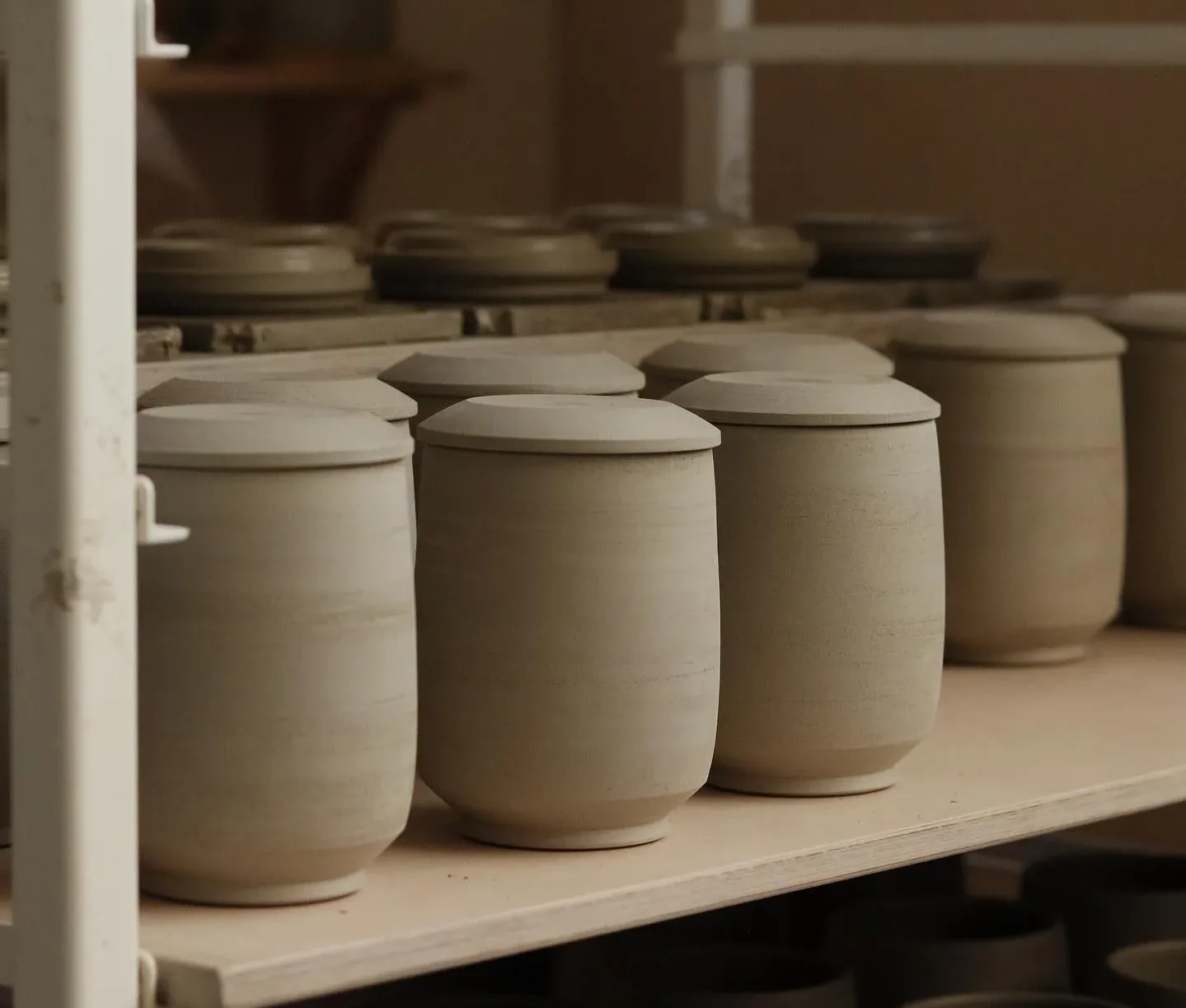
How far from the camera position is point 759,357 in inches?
46.4

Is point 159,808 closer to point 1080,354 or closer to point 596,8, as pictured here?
point 1080,354

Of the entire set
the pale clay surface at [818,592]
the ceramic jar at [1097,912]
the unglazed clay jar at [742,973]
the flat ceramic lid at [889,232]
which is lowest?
the ceramic jar at [1097,912]

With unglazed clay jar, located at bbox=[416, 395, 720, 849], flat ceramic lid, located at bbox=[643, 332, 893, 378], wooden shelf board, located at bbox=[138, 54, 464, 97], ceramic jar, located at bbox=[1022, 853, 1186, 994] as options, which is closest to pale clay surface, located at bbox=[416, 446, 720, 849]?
unglazed clay jar, located at bbox=[416, 395, 720, 849]

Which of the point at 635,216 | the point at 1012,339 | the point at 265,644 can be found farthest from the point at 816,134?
the point at 265,644

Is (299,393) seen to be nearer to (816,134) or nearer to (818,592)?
(818,592)

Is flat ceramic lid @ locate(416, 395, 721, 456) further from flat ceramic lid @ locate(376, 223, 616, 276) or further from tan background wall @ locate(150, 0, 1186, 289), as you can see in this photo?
tan background wall @ locate(150, 0, 1186, 289)

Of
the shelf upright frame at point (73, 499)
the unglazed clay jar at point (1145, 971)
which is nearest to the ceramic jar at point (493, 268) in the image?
the unglazed clay jar at point (1145, 971)

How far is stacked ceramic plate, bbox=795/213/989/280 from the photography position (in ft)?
5.63

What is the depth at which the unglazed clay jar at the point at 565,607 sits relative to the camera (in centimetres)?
89

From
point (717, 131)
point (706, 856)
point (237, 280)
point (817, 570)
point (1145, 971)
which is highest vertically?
point (717, 131)

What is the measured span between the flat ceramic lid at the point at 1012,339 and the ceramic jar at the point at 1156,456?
85mm

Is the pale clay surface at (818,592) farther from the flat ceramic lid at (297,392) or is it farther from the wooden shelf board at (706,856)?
the flat ceramic lid at (297,392)

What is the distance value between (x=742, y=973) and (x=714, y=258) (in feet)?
1.73

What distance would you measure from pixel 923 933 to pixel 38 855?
2.30ft
